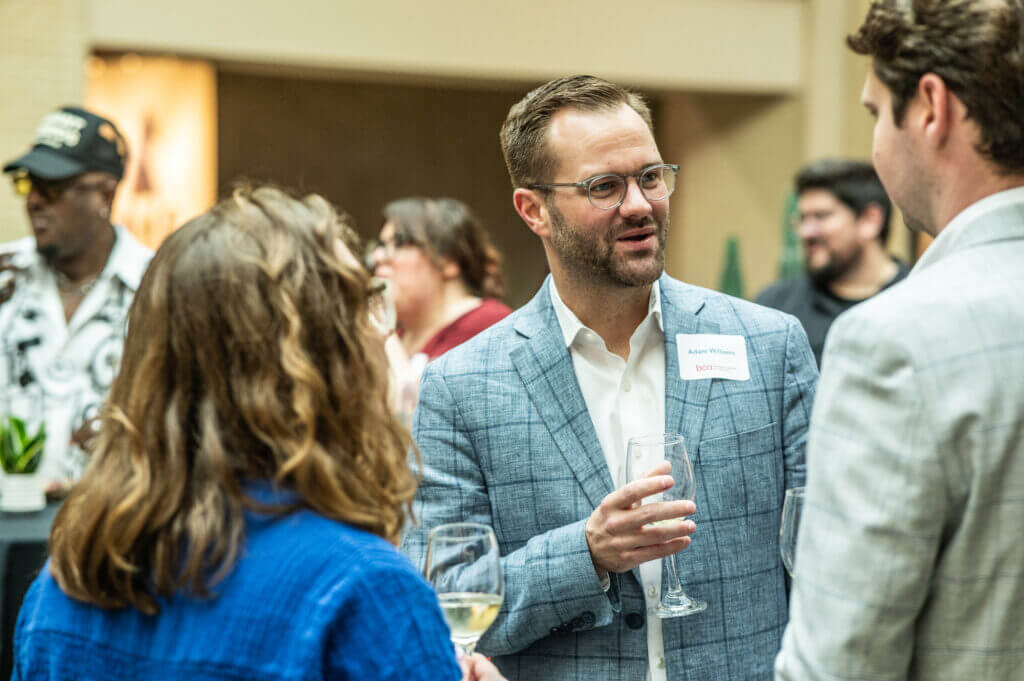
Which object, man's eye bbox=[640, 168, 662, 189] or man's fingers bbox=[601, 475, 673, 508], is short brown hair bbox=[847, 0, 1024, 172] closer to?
man's fingers bbox=[601, 475, 673, 508]

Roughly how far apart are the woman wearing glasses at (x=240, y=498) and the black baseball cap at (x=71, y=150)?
2927 millimetres

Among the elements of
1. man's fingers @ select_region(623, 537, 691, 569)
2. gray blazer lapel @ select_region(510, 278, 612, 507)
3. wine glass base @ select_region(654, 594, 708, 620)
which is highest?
gray blazer lapel @ select_region(510, 278, 612, 507)

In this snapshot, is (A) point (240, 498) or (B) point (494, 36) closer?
(A) point (240, 498)

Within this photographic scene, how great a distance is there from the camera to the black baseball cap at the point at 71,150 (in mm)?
3869

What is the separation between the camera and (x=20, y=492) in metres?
3.34

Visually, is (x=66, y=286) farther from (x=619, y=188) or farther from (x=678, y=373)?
(x=678, y=373)

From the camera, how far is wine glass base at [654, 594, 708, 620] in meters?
1.75

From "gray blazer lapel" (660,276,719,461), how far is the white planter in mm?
2193

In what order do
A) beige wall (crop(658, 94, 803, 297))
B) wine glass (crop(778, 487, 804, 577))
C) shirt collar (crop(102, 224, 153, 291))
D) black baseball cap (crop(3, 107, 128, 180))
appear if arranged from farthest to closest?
beige wall (crop(658, 94, 803, 297)) → black baseball cap (crop(3, 107, 128, 180)) → shirt collar (crop(102, 224, 153, 291)) → wine glass (crop(778, 487, 804, 577))

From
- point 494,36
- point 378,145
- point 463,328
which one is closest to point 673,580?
point 463,328

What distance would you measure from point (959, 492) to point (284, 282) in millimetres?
734

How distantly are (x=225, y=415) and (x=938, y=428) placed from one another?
2.39 feet

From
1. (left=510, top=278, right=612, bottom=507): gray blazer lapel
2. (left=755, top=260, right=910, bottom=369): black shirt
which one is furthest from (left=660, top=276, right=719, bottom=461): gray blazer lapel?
(left=755, top=260, right=910, bottom=369): black shirt

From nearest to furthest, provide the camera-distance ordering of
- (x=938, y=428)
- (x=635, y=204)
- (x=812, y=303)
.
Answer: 1. (x=938, y=428)
2. (x=635, y=204)
3. (x=812, y=303)
